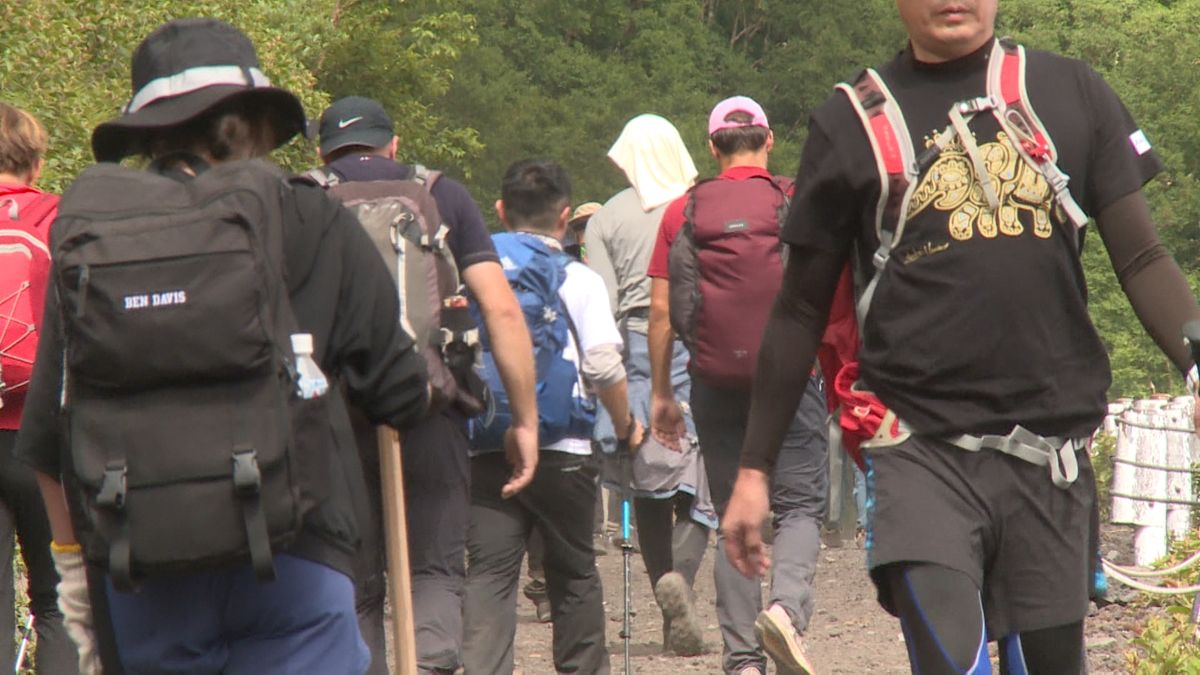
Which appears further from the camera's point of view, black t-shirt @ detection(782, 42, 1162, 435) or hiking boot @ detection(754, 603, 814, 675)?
hiking boot @ detection(754, 603, 814, 675)

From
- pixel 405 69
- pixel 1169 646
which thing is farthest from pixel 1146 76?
pixel 1169 646

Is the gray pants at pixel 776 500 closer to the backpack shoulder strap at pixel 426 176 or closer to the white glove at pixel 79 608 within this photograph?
the backpack shoulder strap at pixel 426 176

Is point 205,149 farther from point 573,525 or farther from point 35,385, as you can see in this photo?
point 573,525

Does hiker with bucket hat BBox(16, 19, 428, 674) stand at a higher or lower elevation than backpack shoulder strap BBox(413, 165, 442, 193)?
lower

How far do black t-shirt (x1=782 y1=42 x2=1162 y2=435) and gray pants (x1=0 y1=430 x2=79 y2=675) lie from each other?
2875 mm

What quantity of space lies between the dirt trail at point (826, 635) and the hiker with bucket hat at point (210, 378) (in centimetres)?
522

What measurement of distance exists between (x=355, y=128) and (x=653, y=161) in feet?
12.7

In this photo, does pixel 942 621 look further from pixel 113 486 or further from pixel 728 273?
pixel 728 273

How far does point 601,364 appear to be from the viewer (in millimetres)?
7664

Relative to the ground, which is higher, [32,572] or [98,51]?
[98,51]

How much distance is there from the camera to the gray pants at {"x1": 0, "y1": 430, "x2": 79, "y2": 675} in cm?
635

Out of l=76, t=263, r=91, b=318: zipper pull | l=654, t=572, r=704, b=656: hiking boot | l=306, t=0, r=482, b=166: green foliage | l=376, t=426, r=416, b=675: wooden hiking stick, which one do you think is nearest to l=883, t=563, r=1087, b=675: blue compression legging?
l=376, t=426, r=416, b=675: wooden hiking stick

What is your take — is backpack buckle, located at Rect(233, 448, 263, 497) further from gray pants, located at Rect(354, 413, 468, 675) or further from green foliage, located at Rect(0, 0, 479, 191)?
green foliage, located at Rect(0, 0, 479, 191)

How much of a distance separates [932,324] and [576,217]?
9634 millimetres
